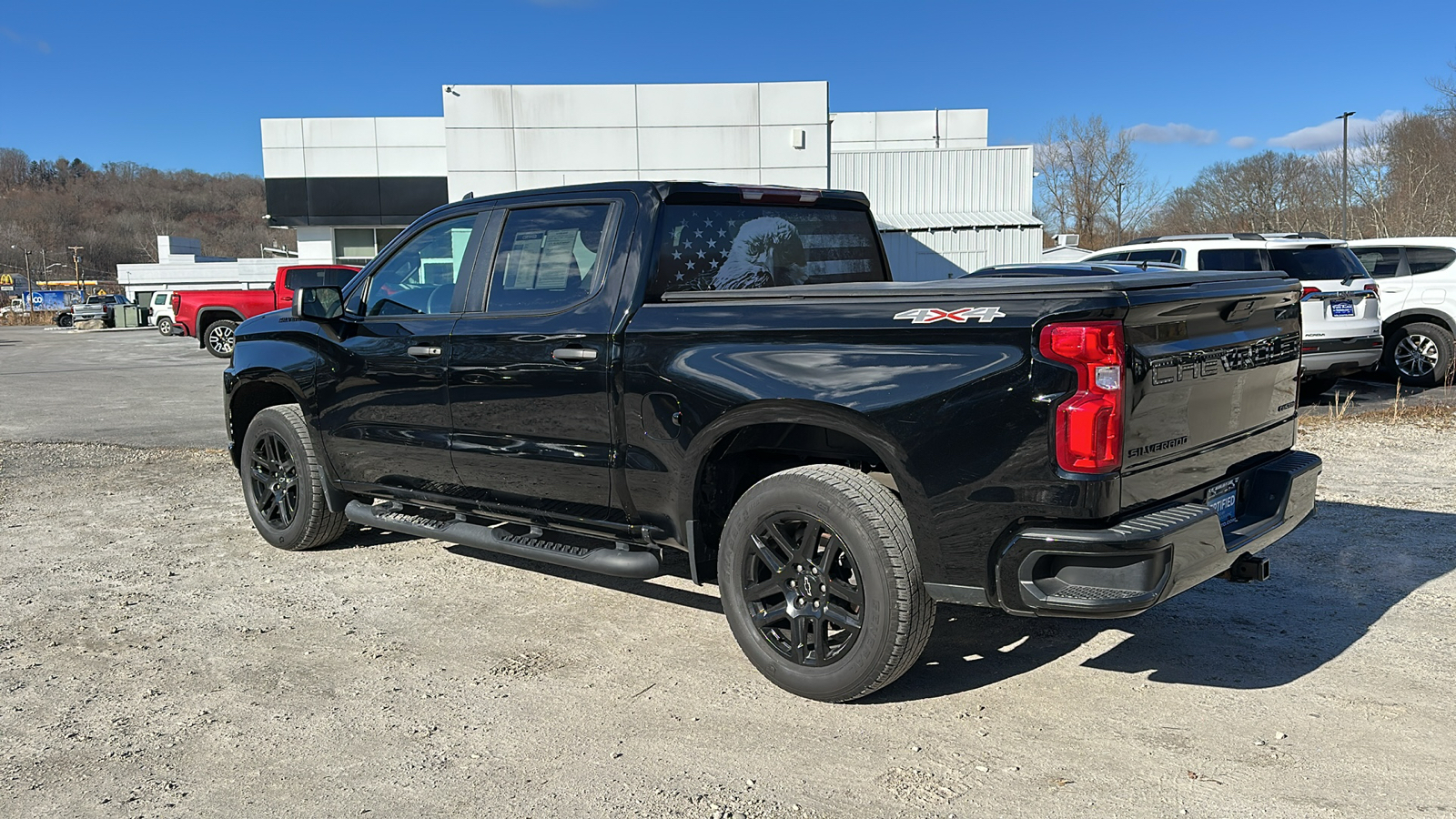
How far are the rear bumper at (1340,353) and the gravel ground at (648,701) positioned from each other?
6108 mm

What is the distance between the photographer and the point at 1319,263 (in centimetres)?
1174

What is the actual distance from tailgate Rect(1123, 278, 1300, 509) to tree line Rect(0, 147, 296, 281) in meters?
142

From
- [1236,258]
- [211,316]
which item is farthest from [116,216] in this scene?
[1236,258]

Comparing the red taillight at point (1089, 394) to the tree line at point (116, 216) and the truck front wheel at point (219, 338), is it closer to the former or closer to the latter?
the truck front wheel at point (219, 338)

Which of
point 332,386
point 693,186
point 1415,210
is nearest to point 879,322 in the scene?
point 693,186

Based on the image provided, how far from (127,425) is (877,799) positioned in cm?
1107

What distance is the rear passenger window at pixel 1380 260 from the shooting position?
44.0 ft

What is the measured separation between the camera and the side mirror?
17.9ft

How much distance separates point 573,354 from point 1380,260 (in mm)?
12762

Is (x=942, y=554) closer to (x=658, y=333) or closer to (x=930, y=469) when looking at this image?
(x=930, y=469)

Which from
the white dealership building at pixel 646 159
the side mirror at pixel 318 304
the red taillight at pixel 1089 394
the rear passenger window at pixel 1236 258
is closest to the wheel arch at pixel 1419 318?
the rear passenger window at pixel 1236 258

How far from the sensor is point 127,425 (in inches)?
462

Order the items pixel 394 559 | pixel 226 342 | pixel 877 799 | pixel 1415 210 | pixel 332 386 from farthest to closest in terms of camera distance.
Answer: pixel 1415 210 → pixel 226 342 → pixel 394 559 → pixel 332 386 → pixel 877 799

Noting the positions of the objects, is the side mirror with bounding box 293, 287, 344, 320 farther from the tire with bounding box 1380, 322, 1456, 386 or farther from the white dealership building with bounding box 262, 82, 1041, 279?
the white dealership building with bounding box 262, 82, 1041, 279
